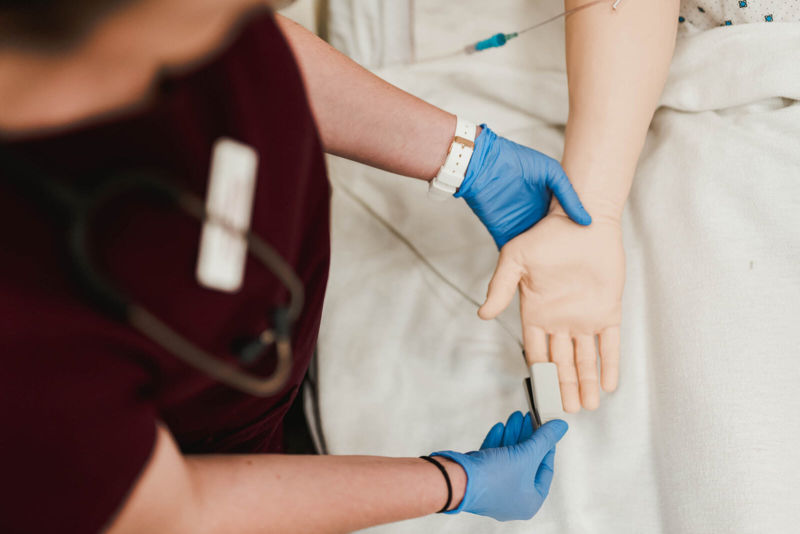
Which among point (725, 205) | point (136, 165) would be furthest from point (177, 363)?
point (725, 205)

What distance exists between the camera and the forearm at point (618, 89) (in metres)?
0.92

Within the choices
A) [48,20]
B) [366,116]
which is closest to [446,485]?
[366,116]

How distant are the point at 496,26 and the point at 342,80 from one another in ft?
1.50

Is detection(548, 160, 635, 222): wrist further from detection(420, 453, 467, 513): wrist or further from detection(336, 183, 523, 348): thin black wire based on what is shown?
detection(420, 453, 467, 513): wrist

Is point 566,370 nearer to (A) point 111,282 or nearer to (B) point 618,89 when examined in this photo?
(B) point 618,89

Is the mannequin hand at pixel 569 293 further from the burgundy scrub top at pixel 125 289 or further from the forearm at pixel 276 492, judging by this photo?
the burgundy scrub top at pixel 125 289

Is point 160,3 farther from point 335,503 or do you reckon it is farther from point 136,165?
point 335,503

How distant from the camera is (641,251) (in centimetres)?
95

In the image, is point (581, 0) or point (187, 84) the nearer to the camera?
point (187, 84)

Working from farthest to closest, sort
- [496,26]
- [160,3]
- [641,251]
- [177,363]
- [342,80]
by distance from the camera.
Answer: [496,26] → [641,251] → [342,80] → [177,363] → [160,3]

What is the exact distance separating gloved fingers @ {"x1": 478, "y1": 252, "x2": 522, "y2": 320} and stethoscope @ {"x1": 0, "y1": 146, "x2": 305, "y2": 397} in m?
0.41

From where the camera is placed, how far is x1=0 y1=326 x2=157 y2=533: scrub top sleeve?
412 millimetres

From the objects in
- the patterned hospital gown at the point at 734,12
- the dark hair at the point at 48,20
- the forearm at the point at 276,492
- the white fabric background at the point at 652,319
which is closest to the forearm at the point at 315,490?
the forearm at the point at 276,492

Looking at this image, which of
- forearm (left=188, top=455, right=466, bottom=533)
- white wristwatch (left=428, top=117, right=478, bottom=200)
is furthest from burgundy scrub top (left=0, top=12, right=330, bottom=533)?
white wristwatch (left=428, top=117, right=478, bottom=200)
